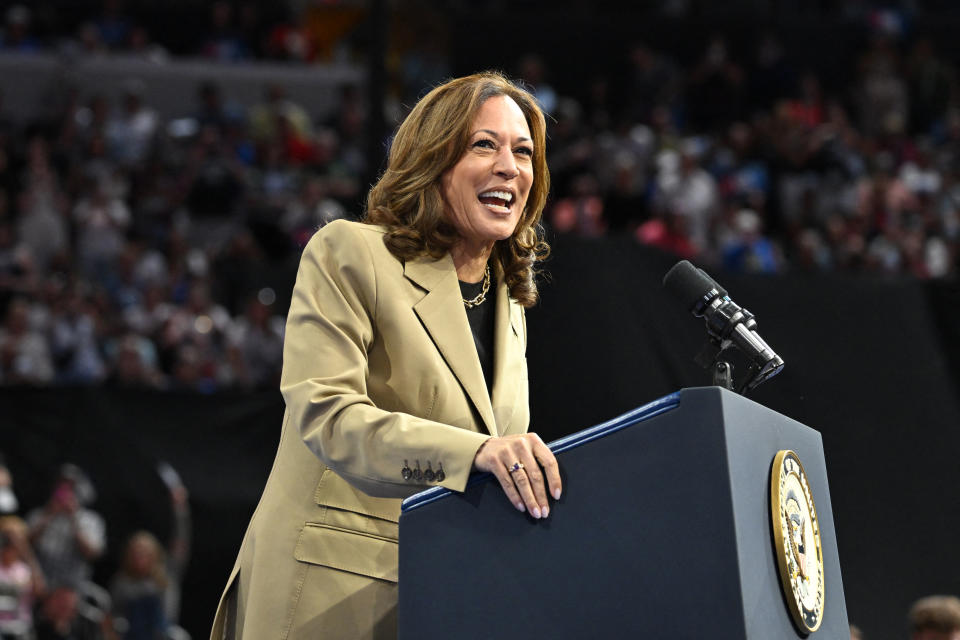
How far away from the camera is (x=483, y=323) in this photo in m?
2.22

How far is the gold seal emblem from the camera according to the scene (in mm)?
1757

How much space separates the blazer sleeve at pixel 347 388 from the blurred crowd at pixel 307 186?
641 cm

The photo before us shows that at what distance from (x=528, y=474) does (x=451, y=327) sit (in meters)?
0.40

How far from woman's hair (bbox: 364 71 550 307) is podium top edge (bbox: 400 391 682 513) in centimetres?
44

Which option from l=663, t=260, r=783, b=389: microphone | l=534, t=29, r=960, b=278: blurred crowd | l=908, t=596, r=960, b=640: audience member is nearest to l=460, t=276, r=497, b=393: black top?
l=663, t=260, r=783, b=389: microphone

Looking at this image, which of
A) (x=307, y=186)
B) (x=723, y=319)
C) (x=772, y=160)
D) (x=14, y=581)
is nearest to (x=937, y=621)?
(x=723, y=319)

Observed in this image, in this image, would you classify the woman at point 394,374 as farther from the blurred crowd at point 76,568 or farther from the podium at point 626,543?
the blurred crowd at point 76,568

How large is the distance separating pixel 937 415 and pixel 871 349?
0.39m

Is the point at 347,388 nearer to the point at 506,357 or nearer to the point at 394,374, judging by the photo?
the point at 394,374

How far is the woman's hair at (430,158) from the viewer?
2137 mm

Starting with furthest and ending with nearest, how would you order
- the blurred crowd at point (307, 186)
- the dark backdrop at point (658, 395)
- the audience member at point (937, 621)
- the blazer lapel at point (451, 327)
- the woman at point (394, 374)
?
1. the blurred crowd at point (307, 186)
2. the dark backdrop at point (658, 395)
3. the audience member at point (937, 621)
4. the blazer lapel at point (451, 327)
5. the woman at point (394, 374)

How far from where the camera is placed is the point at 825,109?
46.1 ft

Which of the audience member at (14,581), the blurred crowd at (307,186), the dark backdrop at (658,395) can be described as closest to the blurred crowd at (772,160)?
the blurred crowd at (307,186)

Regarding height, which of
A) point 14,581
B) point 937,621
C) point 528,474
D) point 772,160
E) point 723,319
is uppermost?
point 772,160
